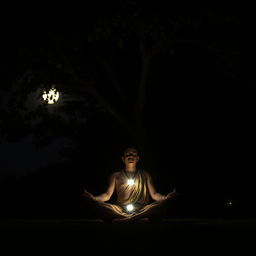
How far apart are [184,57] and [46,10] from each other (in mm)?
6925

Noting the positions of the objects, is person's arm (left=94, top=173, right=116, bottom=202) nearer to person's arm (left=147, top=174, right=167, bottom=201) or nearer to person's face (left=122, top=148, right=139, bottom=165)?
person's face (left=122, top=148, right=139, bottom=165)

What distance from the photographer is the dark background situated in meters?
13.9

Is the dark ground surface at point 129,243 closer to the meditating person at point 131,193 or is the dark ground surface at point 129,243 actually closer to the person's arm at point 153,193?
the meditating person at point 131,193

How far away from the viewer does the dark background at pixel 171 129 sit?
549 inches

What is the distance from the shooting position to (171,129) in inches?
689

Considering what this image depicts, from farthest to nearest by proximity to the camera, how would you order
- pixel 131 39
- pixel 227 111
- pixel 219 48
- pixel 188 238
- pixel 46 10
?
pixel 227 111, pixel 131 39, pixel 219 48, pixel 46 10, pixel 188 238

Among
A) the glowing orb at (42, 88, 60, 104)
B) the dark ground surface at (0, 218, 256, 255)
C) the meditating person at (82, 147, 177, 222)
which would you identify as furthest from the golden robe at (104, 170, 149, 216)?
the dark ground surface at (0, 218, 256, 255)

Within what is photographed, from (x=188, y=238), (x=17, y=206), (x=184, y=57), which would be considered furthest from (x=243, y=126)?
(x=188, y=238)

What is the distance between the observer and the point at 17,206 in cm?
1641

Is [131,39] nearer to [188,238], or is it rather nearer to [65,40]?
[65,40]

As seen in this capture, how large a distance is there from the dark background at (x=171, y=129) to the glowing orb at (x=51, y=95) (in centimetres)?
32

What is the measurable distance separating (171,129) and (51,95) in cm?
500

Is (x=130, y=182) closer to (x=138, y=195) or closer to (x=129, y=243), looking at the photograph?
(x=138, y=195)

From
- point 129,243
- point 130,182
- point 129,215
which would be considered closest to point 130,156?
point 130,182
